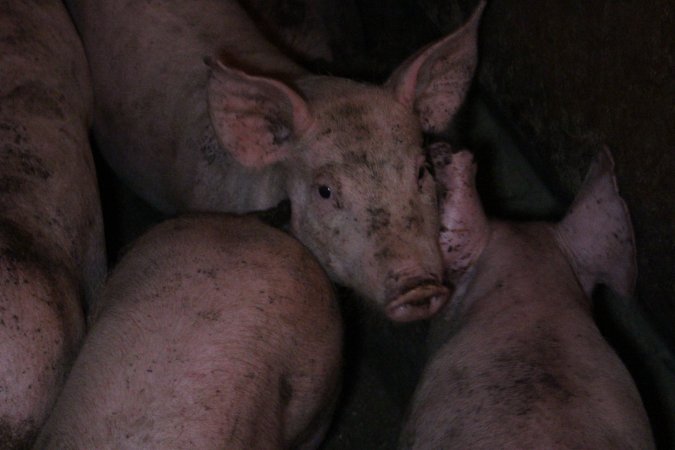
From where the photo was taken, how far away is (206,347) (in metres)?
2.33

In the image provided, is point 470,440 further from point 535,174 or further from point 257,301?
point 535,174

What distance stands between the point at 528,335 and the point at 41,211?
1.63 m

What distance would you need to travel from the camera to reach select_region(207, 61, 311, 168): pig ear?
3035 mm

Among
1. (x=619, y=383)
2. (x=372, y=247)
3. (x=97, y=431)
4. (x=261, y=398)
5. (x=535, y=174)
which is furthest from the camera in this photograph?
(x=535, y=174)

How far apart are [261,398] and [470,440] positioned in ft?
2.05

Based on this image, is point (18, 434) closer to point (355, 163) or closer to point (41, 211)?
point (41, 211)

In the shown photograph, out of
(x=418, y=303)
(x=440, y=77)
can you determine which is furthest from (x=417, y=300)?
(x=440, y=77)

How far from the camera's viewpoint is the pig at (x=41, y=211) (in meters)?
2.55

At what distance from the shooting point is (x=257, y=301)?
2.51m

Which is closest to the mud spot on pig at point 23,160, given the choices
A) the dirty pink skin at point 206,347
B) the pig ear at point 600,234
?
the dirty pink skin at point 206,347

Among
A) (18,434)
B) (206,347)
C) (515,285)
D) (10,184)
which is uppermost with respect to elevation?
(206,347)

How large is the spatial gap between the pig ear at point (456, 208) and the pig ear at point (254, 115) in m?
0.53

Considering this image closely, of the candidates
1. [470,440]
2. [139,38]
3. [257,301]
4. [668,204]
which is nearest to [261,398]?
[257,301]

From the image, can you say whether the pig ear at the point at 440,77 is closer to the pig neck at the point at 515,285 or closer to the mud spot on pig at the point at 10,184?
the pig neck at the point at 515,285
